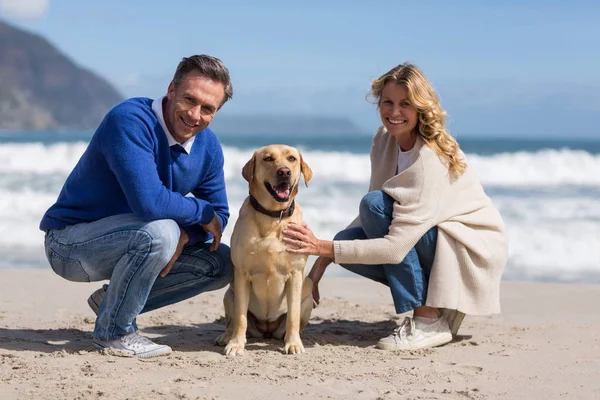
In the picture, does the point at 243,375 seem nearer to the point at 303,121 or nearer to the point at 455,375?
the point at 455,375

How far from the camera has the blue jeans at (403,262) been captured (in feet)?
12.9

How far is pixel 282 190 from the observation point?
3.78m

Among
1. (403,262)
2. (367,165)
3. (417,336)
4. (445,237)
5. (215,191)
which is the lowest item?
(417,336)

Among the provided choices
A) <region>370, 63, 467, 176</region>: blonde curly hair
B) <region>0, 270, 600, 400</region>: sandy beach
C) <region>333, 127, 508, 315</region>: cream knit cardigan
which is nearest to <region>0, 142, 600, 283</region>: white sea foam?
<region>0, 270, 600, 400</region>: sandy beach

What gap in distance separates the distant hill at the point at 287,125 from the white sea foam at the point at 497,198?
3897cm

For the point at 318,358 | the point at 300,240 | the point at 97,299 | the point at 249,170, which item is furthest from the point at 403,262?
the point at 97,299

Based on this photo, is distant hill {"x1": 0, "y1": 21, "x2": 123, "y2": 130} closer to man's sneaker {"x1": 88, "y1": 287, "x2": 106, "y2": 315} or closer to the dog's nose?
man's sneaker {"x1": 88, "y1": 287, "x2": 106, "y2": 315}

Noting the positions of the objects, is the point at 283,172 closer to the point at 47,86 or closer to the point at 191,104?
the point at 191,104

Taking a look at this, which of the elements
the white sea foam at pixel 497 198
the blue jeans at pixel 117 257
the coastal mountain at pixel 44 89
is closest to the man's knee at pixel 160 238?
the blue jeans at pixel 117 257

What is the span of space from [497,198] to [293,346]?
8.07 meters

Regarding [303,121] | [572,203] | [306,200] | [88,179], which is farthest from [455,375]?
[303,121]

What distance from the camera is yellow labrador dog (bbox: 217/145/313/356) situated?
3.78m

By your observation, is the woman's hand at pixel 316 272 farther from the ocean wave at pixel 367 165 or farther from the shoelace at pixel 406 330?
the ocean wave at pixel 367 165

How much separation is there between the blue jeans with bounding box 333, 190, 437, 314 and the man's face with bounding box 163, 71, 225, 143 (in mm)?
989
